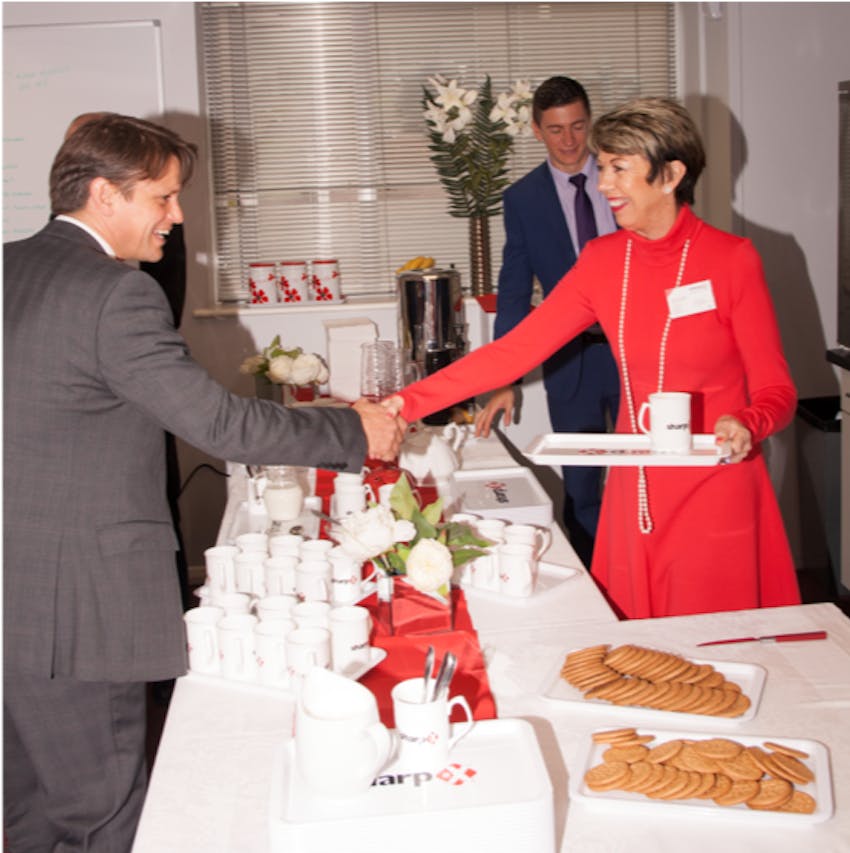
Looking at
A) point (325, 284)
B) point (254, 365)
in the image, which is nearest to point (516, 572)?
point (254, 365)

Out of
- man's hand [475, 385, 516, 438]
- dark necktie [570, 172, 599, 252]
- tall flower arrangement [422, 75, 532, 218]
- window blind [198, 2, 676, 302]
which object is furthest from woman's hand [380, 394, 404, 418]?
window blind [198, 2, 676, 302]

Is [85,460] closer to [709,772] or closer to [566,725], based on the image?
[566,725]

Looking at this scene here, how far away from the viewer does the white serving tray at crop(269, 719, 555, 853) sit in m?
1.17

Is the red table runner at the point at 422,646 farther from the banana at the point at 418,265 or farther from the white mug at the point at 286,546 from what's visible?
the banana at the point at 418,265

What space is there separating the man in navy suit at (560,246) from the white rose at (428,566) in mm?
2090

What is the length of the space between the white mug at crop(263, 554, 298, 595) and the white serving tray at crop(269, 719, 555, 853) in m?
0.76

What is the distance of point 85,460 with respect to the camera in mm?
1760

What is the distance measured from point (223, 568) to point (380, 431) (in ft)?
1.49

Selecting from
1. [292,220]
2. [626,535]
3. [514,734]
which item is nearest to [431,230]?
[292,220]

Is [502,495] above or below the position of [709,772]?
above

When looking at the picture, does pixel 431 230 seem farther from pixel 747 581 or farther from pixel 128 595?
pixel 128 595

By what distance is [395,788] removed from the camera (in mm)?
1237

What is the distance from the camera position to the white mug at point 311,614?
1738 millimetres

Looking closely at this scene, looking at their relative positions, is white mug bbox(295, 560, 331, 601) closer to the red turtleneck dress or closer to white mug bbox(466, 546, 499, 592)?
white mug bbox(466, 546, 499, 592)
